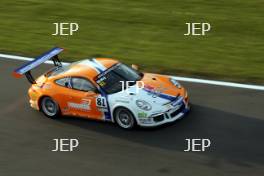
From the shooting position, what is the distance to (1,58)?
Result: 18.1 metres

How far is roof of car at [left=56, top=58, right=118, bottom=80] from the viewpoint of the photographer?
44.1 ft

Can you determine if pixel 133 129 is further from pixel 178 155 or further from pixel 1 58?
pixel 1 58

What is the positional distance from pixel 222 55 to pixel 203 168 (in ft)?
20.8

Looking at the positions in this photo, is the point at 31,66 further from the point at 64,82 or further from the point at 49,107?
the point at 49,107

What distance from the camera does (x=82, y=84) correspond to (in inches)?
528

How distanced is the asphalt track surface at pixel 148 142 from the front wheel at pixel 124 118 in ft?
0.53

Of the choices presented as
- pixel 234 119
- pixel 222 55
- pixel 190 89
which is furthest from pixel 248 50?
pixel 234 119

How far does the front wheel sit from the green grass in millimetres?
3653

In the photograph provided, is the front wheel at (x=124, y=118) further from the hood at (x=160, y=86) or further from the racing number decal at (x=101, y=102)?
the hood at (x=160, y=86)

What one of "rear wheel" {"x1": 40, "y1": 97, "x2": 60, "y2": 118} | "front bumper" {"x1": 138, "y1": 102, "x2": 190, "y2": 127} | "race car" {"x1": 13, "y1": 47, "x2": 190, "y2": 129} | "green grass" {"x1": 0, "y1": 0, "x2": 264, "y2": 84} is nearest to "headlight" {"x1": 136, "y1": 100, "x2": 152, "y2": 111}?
"race car" {"x1": 13, "y1": 47, "x2": 190, "y2": 129}

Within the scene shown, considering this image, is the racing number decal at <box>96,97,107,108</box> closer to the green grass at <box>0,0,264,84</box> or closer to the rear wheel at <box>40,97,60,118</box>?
the rear wheel at <box>40,97,60,118</box>

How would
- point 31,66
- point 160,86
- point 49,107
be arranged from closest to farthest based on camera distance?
point 160,86 → point 31,66 → point 49,107

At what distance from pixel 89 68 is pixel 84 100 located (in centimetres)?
86

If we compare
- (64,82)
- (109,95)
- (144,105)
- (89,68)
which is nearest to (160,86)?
(144,105)
